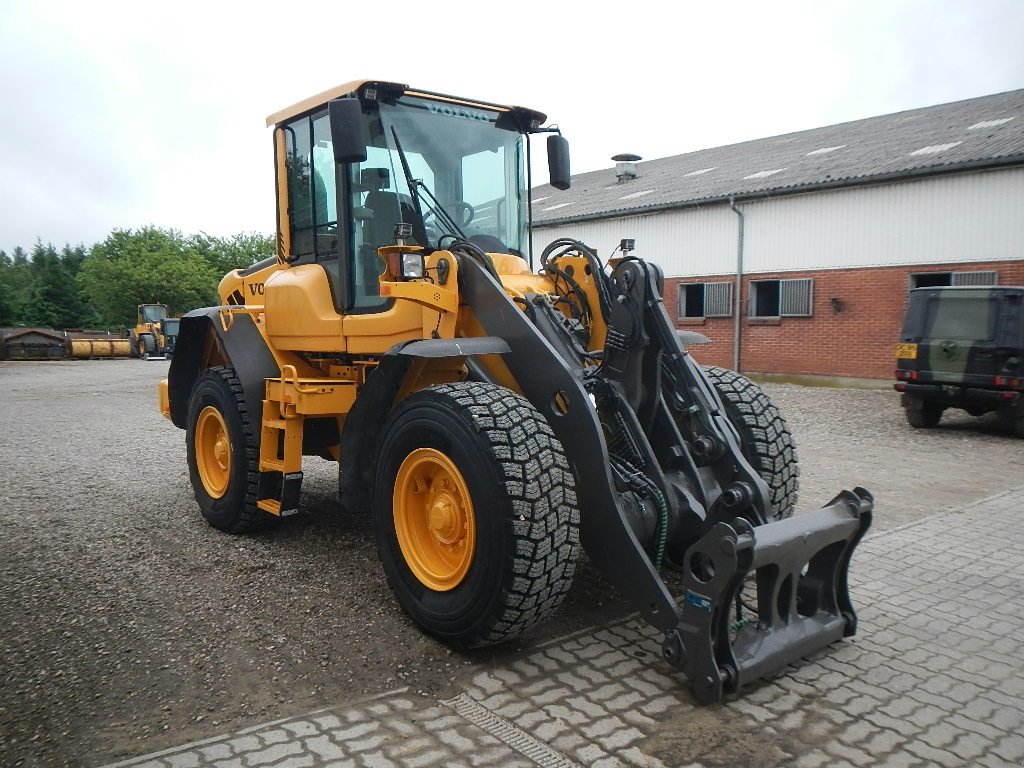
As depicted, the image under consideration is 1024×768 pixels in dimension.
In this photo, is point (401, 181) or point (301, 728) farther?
point (401, 181)

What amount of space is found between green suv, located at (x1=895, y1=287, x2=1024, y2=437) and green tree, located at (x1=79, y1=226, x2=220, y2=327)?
43.0 meters

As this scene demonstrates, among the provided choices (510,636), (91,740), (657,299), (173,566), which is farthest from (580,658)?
(173,566)

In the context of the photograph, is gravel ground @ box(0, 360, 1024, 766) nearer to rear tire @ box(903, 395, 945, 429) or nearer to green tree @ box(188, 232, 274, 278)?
rear tire @ box(903, 395, 945, 429)

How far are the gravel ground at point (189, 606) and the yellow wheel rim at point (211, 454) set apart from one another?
1.02ft

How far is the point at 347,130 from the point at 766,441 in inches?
110

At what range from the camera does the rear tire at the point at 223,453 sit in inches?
216

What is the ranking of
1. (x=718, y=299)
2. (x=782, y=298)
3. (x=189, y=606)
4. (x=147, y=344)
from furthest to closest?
(x=147, y=344)
(x=718, y=299)
(x=782, y=298)
(x=189, y=606)

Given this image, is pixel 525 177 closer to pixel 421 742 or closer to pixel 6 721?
pixel 421 742

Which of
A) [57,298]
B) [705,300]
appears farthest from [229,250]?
[705,300]

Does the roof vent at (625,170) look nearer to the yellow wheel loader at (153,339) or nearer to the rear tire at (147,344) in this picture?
the yellow wheel loader at (153,339)

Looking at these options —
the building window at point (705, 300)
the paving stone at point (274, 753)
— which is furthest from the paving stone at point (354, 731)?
the building window at point (705, 300)

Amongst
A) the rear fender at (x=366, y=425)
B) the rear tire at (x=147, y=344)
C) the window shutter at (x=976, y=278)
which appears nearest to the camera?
the rear fender at (x=366, y=425)

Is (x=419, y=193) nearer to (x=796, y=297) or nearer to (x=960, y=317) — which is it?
(x=960, y=317)

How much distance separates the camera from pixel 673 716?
10.4ft
